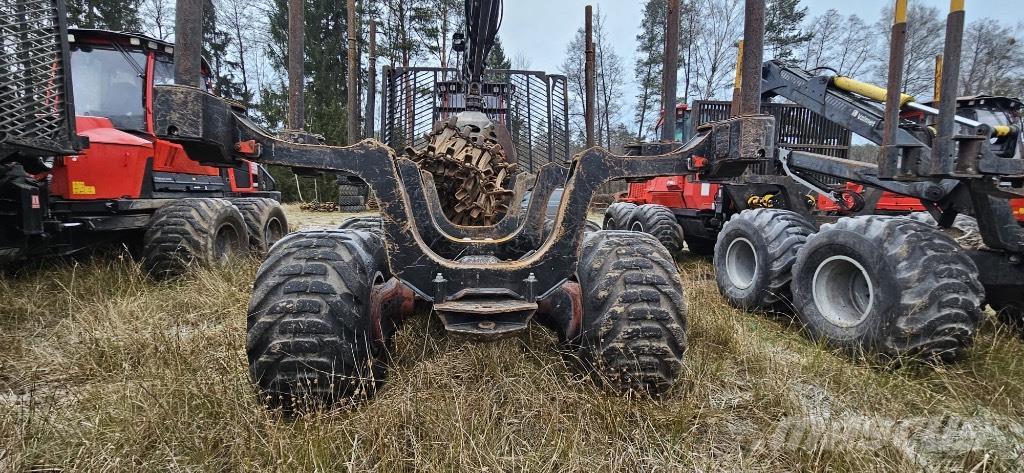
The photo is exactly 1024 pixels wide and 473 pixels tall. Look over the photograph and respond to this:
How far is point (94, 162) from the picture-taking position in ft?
14.2

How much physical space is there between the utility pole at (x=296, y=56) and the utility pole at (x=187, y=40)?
19.1 inches

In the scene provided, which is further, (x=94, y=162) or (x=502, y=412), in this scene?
(x=94, y=162)

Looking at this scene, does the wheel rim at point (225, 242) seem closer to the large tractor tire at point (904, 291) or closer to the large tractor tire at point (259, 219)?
the large tractor tire at point (259, 219)

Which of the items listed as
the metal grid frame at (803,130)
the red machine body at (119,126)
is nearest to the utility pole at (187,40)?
the red machine body at (119,126)

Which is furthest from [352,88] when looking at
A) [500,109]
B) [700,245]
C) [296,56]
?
[700,245]

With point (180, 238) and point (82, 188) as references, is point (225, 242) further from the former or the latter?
point (82, 188)

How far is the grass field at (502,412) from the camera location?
175cm

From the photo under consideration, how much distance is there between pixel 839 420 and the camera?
→ 2.04 meters

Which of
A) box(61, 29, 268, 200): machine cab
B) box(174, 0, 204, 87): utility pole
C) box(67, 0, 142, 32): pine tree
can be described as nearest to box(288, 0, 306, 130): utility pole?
box(174, 0, 204, 87): utility pole

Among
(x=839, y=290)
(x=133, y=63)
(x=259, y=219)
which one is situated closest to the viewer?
(x=839, y=290)

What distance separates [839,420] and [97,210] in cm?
569

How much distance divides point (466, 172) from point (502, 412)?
64.7 inches

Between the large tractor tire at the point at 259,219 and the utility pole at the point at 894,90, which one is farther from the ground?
the utility pole at the point at 894,90

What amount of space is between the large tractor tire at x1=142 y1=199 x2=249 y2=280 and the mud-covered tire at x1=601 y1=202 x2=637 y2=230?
5.73 metres
